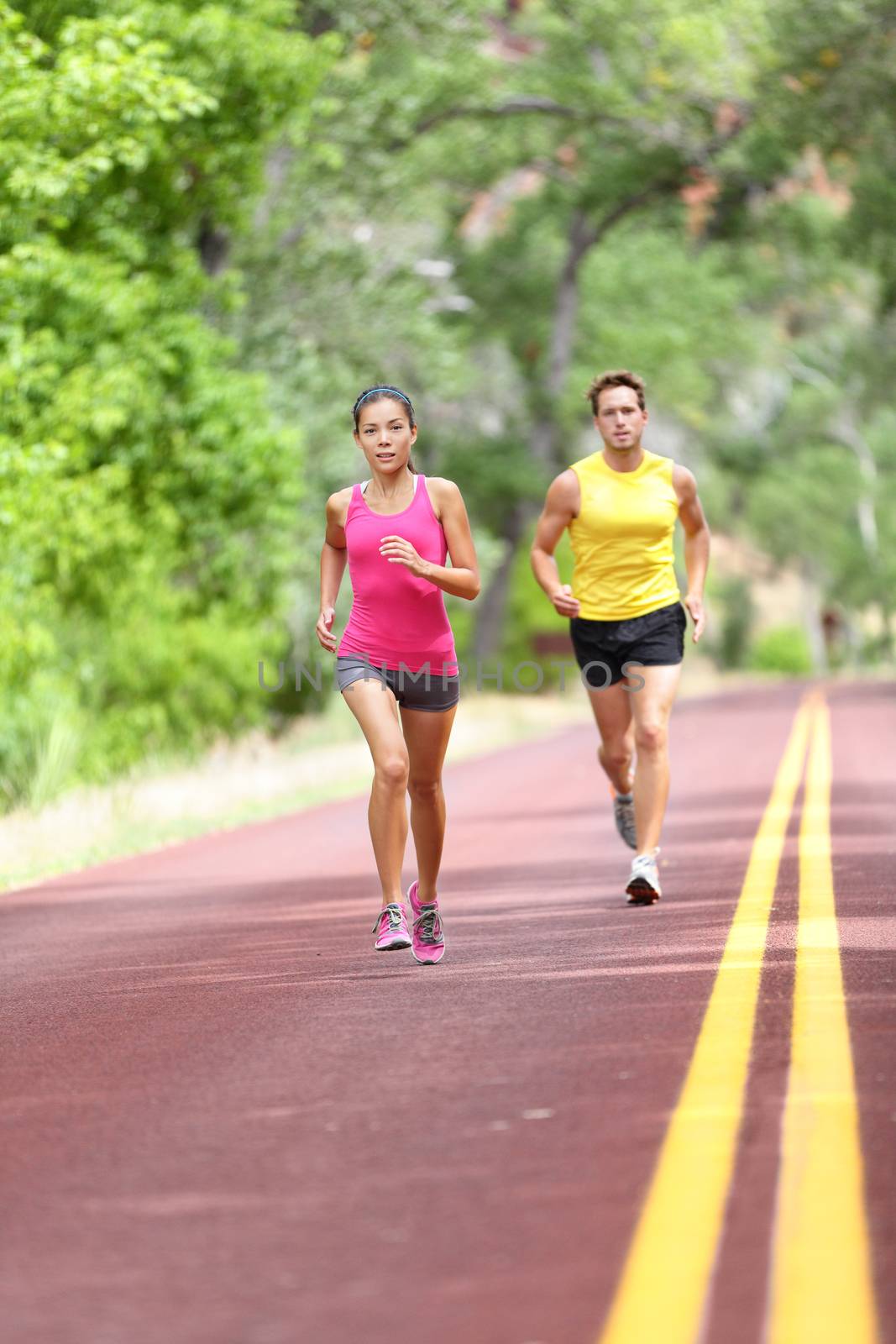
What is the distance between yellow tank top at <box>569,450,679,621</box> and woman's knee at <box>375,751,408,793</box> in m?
2.22

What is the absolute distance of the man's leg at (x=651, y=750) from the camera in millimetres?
9891

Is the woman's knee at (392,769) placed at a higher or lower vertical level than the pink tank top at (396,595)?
lower

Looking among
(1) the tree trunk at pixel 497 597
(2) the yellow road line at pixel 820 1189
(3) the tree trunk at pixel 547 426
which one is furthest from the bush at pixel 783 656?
(2) the yellow road line at pixel 820 1189

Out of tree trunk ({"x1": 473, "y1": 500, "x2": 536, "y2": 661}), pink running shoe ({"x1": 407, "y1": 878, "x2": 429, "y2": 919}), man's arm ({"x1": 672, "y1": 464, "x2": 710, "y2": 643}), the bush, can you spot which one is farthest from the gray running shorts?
the bush

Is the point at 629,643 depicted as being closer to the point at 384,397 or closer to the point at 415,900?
the point at 415,900

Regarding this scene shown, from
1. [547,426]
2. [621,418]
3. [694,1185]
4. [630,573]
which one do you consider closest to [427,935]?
[630,573]

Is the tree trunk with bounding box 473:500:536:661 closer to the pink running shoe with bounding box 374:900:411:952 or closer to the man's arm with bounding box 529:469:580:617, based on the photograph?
the man's arm with bounding box 529:469:580:617

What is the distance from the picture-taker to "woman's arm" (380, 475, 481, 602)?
7.90 metres

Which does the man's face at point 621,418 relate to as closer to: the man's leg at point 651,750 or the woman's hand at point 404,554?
the man's leg at point 651,750

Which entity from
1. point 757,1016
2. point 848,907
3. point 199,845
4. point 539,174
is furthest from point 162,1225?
point 539,174

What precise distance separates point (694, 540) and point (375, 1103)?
5384 mm

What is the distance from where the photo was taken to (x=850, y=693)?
156 ft

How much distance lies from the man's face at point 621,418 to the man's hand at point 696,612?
0.77 m

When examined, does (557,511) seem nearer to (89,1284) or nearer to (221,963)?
(221,963)
